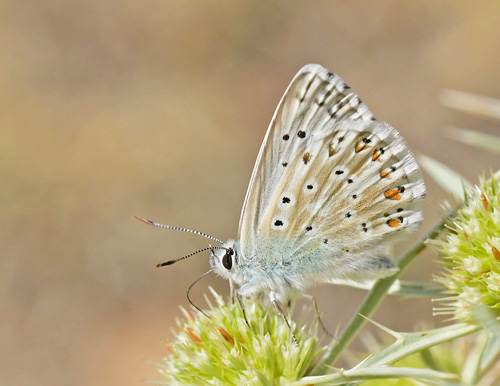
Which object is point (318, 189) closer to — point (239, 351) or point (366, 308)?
point (366, 308)

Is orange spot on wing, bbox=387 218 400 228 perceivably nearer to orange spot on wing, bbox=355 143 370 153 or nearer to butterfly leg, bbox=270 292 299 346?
orange spot on wing, bbox=355 143 370 153

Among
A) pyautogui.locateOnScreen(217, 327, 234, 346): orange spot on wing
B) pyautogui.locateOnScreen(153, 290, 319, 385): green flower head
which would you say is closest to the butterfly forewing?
pyautogui.locateOnScreen(153, 290, 319, 385): green flower head

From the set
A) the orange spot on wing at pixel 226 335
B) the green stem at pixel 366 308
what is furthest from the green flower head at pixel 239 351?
the green stem at pixel 366 308

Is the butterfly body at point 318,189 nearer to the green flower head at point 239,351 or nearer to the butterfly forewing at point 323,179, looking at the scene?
the butterfly forewing at point 323,179

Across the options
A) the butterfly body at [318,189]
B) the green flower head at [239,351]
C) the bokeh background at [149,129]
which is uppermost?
the bokeh background at [149,129]

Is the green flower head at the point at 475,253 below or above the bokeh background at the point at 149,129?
below

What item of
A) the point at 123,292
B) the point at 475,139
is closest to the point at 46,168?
the point at 123,292

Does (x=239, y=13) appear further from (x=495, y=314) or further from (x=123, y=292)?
(x=495, y=314)

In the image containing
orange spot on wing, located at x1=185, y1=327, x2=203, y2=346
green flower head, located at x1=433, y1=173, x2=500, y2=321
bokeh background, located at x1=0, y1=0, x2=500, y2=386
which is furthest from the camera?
bokeh background, located at x1=0, y1=0, x2=500, y2=386

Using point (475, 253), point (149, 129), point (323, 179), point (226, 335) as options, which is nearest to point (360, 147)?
point (323, 179)
